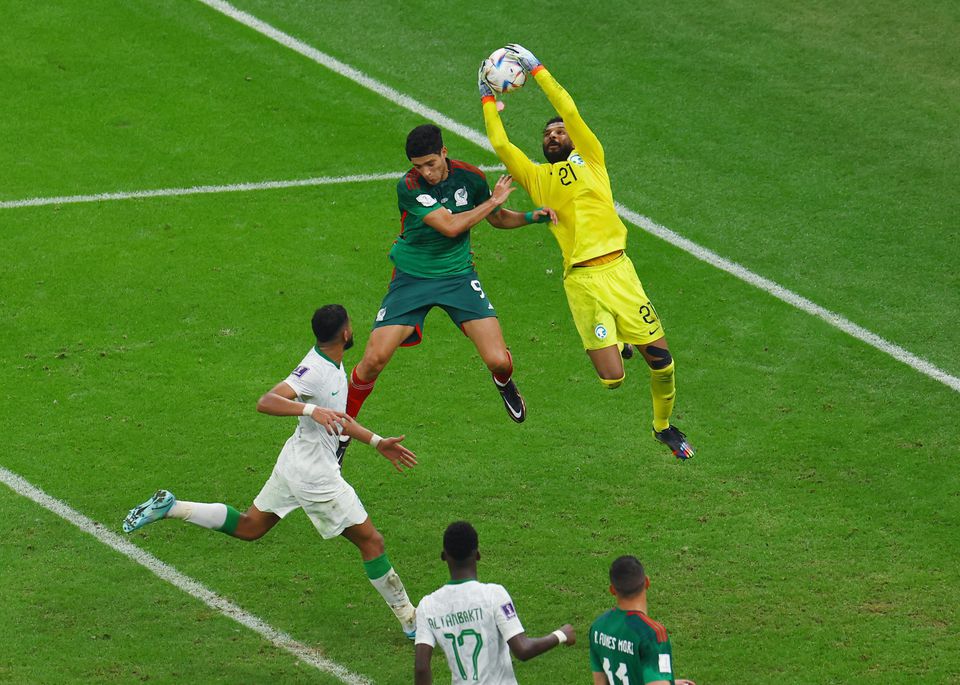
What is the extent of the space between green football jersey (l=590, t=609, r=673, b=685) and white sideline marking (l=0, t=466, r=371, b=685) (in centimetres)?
273

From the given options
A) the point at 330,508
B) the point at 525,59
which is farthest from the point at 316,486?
the point at 525,59

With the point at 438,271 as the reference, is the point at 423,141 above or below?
above

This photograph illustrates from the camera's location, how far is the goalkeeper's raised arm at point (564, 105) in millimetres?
11078

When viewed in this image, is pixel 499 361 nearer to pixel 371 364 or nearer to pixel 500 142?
pixel 371 364

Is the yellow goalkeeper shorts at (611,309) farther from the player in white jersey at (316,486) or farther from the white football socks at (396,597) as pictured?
the white football socks at (396,597)

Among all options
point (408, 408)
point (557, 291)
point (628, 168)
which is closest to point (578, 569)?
point (408, 408)

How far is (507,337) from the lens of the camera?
1437 cm

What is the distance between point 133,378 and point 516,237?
4.90m

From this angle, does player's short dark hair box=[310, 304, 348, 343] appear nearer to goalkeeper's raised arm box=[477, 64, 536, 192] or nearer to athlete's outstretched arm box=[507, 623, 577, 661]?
goalkeeper's raised arm box=[477, 64, 536, 192]

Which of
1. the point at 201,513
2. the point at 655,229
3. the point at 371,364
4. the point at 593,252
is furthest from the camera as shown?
the point at 655,229

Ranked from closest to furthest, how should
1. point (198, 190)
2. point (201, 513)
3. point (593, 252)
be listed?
point (201, 513)
point (593, 252)
point (198, 190)

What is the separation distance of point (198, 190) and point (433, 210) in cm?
661

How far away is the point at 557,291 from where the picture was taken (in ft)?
49.9

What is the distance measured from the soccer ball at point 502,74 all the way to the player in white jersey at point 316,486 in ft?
8.94
